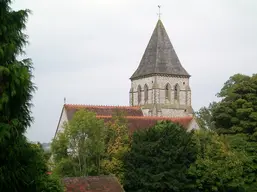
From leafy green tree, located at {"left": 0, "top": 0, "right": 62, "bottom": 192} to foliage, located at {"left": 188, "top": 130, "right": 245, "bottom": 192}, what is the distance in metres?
18.9

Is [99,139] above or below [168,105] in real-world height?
below

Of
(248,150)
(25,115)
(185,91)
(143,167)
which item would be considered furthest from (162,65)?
(25,115)

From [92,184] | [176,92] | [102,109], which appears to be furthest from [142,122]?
[176,92]

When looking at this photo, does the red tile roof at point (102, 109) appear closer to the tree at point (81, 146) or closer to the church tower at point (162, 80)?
the tree at point (81, 146)

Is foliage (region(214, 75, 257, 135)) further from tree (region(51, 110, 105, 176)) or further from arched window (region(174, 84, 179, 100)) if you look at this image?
arched window (region(174, 84, 179, 100))

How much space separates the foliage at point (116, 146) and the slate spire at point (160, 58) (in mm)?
22888

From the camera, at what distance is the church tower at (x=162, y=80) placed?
61.0 metres

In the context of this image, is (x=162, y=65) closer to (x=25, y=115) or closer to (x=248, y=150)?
(x=248, y=150)

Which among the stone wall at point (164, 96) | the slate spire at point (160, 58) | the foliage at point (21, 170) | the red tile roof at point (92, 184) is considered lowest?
the red tile roof at point (92, 184)

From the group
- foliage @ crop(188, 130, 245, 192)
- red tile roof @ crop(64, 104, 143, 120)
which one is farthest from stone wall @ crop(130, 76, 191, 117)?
foliage @ crop(188, 130, 245, 192)

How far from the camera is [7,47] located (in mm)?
14680

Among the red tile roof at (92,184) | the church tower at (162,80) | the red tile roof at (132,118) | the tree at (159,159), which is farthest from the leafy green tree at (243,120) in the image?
the church tower at (162,80)

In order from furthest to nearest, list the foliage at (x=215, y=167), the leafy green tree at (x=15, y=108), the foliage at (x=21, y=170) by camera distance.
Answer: the foliage at (x=215, y=167)
the foliage at (x=21, y=170)
the leafy green tree at (x=15, y=108)

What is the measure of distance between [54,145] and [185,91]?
28.7 meters
